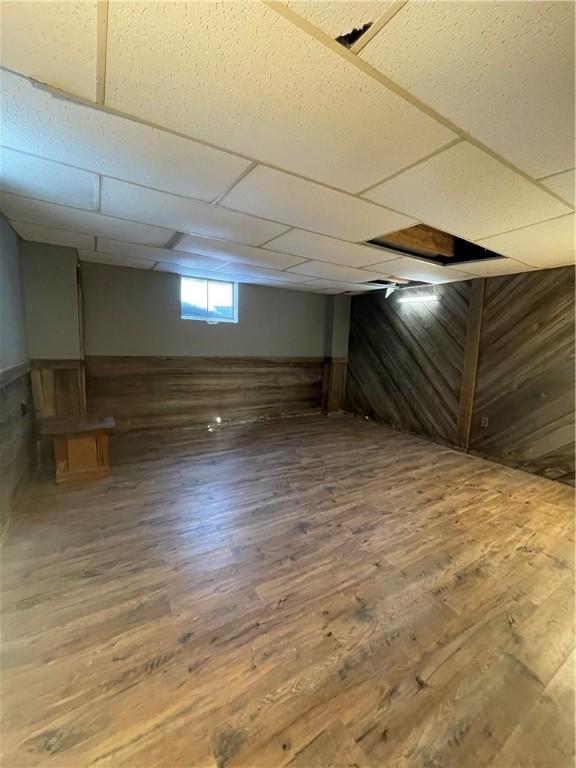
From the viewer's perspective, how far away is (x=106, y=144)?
1415mm

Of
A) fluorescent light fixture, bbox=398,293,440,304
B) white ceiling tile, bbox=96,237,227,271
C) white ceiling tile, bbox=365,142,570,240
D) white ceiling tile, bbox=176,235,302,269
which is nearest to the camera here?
white ceiling tile, bbox=365,142,570,240

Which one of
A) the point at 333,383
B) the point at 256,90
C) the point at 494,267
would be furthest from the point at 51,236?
the point at 333,383

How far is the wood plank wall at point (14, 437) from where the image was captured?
7.39 ft

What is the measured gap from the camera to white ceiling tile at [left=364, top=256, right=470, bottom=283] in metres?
3.25

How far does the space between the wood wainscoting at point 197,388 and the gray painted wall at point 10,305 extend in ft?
3.78

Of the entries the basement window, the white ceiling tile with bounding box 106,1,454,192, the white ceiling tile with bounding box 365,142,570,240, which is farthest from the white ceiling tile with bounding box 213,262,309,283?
the white ceiling tile with bounding box 106,1,454,192

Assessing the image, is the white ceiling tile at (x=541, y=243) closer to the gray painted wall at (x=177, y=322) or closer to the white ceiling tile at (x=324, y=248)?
the white ceiling tile at (x=324, y=248)

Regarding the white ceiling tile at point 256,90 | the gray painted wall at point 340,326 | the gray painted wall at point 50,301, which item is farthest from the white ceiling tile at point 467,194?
the gray painted wall at point 340,326

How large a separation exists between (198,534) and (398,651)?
55.9 inches

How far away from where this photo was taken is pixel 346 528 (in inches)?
94.0

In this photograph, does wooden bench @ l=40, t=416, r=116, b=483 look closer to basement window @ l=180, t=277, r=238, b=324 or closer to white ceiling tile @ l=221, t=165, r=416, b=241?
basement window @ l=180, t=277, r=238, b=324

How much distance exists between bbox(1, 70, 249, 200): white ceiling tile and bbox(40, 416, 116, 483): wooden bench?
2205 millimetres

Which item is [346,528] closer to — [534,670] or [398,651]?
[398,651]

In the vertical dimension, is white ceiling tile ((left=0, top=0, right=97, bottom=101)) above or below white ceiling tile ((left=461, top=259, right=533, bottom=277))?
above
